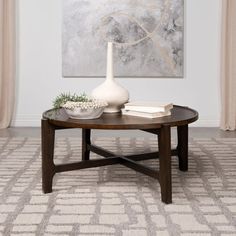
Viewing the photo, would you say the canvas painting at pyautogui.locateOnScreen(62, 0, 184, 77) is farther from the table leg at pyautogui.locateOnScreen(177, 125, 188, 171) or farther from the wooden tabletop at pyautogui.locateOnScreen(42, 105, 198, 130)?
the wooden tabletop at pyautogui.locateOnScreen(42, 105, 198, 130)

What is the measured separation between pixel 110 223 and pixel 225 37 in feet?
11.0

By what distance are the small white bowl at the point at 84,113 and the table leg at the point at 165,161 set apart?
0.42m

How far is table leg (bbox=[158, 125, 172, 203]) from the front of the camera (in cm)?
260

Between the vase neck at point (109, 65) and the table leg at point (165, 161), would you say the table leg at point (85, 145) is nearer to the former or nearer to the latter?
the vase neck at point (109, 65)

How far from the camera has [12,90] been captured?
5.31 m

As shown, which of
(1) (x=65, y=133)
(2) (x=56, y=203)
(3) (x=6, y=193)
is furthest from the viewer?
(1) (x=65, y=133)

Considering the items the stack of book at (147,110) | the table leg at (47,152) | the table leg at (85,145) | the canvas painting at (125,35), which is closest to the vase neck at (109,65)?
the stack of book at (147,110)

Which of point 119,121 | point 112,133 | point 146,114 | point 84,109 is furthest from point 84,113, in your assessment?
point 112,133

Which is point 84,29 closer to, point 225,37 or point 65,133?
point 65,133

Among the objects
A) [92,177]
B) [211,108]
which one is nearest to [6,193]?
[92,177]

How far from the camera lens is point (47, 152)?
2791 mm

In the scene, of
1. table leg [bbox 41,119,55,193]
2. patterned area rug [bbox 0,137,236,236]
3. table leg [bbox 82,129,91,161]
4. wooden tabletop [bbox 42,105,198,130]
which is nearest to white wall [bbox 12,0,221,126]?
patterned area rug [bbox 0,137,236,236]

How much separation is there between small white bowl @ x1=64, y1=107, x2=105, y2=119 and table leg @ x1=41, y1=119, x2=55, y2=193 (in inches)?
5.3

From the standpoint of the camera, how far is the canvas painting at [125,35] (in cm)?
525
